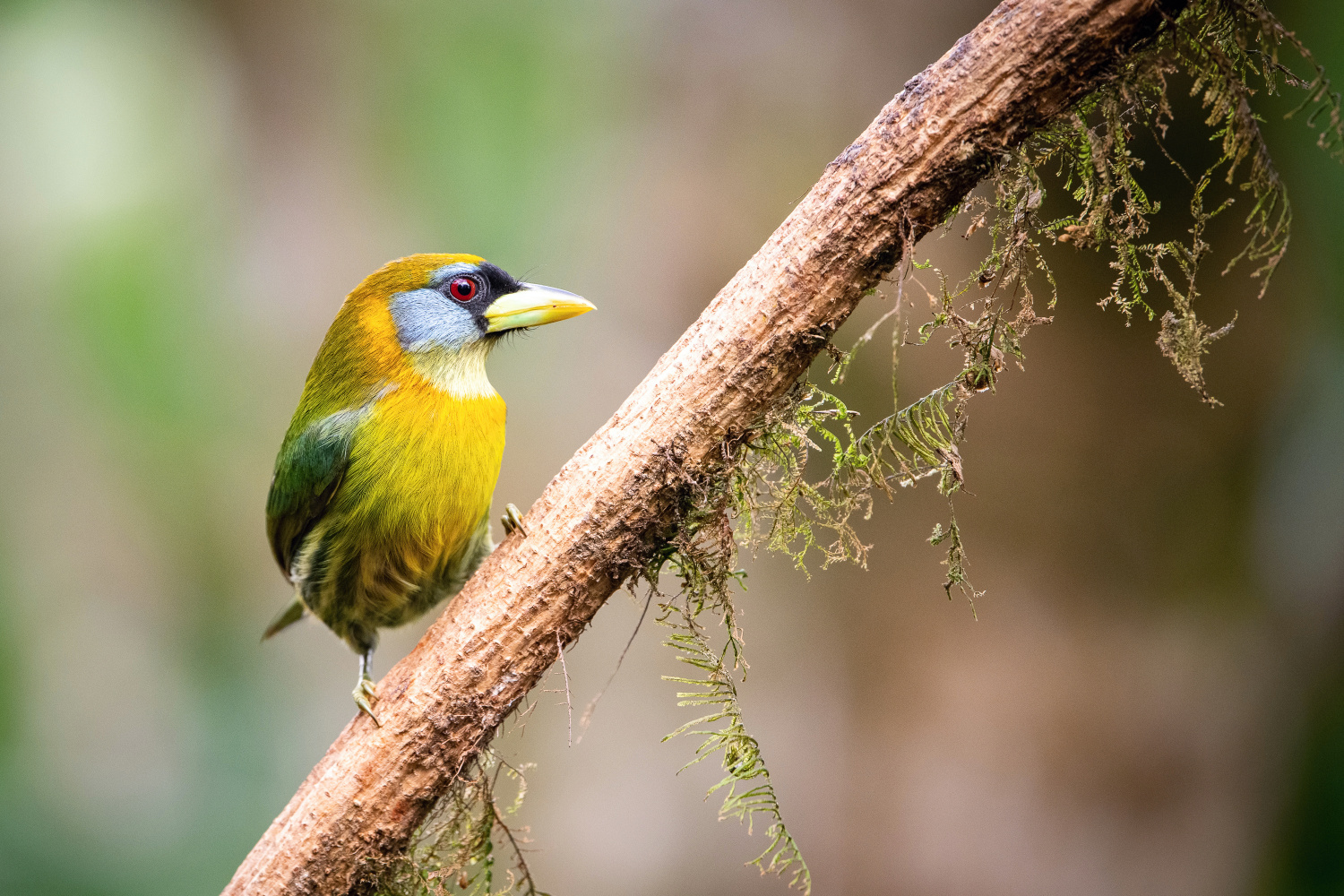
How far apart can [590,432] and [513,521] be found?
2.42 metres

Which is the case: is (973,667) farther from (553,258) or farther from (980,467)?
(553,258)

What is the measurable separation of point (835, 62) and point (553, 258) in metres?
1.37

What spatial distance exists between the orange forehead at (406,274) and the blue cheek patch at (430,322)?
2 cm

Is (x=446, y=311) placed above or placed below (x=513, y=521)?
above

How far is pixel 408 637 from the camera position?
441 cm

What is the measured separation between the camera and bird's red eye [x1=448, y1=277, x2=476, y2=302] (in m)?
2.30

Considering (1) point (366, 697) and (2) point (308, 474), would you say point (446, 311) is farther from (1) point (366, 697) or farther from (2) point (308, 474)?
(1) point (366, 697)

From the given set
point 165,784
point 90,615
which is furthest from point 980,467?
point 90,615

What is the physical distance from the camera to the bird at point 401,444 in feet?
7.02

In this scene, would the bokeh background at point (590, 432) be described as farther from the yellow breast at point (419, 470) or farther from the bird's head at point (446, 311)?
the yellow breast at point (419, 470)

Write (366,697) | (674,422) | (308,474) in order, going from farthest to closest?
(308,474) → (366,697) → (674,422)

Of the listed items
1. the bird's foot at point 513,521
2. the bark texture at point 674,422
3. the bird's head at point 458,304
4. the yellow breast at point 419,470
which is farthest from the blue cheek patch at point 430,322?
the bark texture at point 674,422

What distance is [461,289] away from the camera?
2301 mm

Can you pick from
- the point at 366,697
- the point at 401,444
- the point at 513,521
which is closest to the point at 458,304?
the point at 401,444
